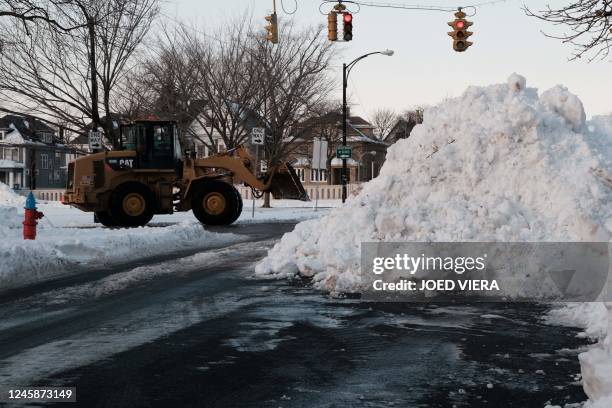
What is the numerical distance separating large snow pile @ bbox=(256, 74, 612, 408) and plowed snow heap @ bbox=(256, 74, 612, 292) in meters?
0.02

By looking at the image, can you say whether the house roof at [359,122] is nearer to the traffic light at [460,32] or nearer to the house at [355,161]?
the house at [355,161]

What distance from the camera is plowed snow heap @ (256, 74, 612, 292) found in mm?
10500

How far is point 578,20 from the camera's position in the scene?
13.1 metres

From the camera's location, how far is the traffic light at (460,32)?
19.8 metres

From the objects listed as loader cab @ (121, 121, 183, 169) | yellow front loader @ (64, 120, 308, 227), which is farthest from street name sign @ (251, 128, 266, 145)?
A: loader cab @ (121, 121, 183, 169)

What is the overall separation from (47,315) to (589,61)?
9.86m

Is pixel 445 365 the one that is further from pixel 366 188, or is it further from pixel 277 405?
pixel 366 188

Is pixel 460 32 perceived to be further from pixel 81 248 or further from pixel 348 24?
pixel 81 248

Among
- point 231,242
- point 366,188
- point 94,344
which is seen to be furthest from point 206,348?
point 231,242

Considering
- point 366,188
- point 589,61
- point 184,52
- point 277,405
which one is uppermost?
point 184,52

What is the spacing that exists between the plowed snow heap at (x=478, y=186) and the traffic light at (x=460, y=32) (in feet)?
22.1

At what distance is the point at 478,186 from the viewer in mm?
11391

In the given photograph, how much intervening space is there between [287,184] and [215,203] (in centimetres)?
237

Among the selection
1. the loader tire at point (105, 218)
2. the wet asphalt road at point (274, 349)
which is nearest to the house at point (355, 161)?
the loader tire at point (105, 218)
